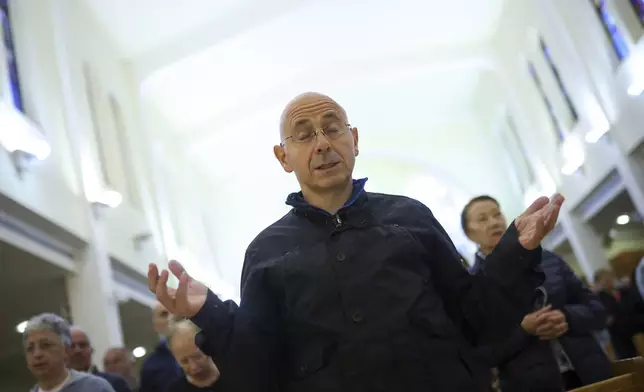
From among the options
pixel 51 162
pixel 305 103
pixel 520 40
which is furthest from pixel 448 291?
pixel 520 40

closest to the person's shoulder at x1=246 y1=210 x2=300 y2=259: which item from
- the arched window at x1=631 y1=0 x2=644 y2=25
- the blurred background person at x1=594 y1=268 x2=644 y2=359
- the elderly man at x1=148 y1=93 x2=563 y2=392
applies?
the elderly man at x1=148 y1=93 x2=563 y2=392

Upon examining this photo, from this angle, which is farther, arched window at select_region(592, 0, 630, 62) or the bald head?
arched window at select_region(592, 0, 630, 62)

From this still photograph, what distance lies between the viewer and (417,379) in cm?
134

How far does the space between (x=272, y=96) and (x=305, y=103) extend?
13.1 m

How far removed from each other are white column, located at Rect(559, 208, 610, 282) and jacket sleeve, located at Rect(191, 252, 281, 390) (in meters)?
11.7

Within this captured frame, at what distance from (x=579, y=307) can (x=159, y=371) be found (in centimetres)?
232

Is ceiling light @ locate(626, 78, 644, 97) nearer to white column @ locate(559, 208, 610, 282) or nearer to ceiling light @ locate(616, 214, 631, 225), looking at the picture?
ceiling light @ locate(616, 214, 631, 225)

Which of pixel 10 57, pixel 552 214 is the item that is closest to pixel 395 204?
pixel 552 214

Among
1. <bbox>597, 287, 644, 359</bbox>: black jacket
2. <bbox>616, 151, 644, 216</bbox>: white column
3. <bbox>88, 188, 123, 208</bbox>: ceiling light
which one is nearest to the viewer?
<bbox>597, 287, 644, 359</bbox>: black jacket

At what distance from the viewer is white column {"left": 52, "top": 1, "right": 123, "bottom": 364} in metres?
7.05

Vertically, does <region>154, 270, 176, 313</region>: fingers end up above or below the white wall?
below

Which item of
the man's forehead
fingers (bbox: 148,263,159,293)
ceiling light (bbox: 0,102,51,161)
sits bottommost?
fingers (bbox: 148,263,159,293)

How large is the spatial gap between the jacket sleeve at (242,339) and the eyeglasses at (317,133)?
41 centimetres

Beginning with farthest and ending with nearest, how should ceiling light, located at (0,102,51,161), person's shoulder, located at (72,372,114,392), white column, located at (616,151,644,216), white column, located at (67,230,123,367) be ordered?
white column, located at (616,151,644,216)
white column, located at (67,230,123,367)
ceiling light, located at (0,102,51,161)
person's shoulder, located at (72,372,114,392)
